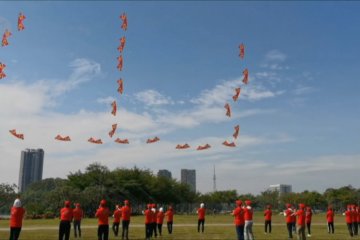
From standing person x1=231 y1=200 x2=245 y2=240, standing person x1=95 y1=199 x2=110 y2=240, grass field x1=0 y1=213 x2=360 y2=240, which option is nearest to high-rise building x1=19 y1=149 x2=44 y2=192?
grass field x1=0 y1=213 x2=360 y2=240

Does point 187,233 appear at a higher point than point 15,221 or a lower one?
lower

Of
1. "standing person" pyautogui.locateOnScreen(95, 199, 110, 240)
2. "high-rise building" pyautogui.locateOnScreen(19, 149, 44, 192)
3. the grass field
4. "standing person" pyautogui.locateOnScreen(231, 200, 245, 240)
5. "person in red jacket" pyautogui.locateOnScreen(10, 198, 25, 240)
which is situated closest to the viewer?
"person in red jacket" pyautogui.locateOnScreen(10, 198, 25, 240)

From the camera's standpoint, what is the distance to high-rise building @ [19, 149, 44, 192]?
6919 inches

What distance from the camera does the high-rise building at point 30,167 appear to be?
577 feet

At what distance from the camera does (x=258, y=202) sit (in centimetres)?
12200

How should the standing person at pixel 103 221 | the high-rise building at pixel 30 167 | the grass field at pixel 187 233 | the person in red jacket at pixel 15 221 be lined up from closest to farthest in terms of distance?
the person in red jacket at pixel 15 221 → the standing person at pixel 103 221 → the grass field at pixel 187 233 → the high-rise building at pixel 30 167

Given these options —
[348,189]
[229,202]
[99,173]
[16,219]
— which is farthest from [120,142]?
[348,189]

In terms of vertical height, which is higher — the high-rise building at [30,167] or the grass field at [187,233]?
the high-rise building at [30,167]

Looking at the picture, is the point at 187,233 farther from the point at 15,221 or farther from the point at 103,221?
the point at 15,221

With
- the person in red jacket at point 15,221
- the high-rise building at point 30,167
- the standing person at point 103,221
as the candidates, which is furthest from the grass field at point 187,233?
the high-rise building at point 30,167

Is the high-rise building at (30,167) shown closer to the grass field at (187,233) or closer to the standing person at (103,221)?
the grass field at (187,233)

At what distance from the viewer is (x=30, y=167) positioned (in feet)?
582

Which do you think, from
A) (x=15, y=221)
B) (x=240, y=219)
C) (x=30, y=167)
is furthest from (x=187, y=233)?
(x=30, y=167)

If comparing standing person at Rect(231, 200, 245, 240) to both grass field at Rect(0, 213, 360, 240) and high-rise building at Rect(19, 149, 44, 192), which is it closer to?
grass field at Rect(0, 213, 360, 240)
